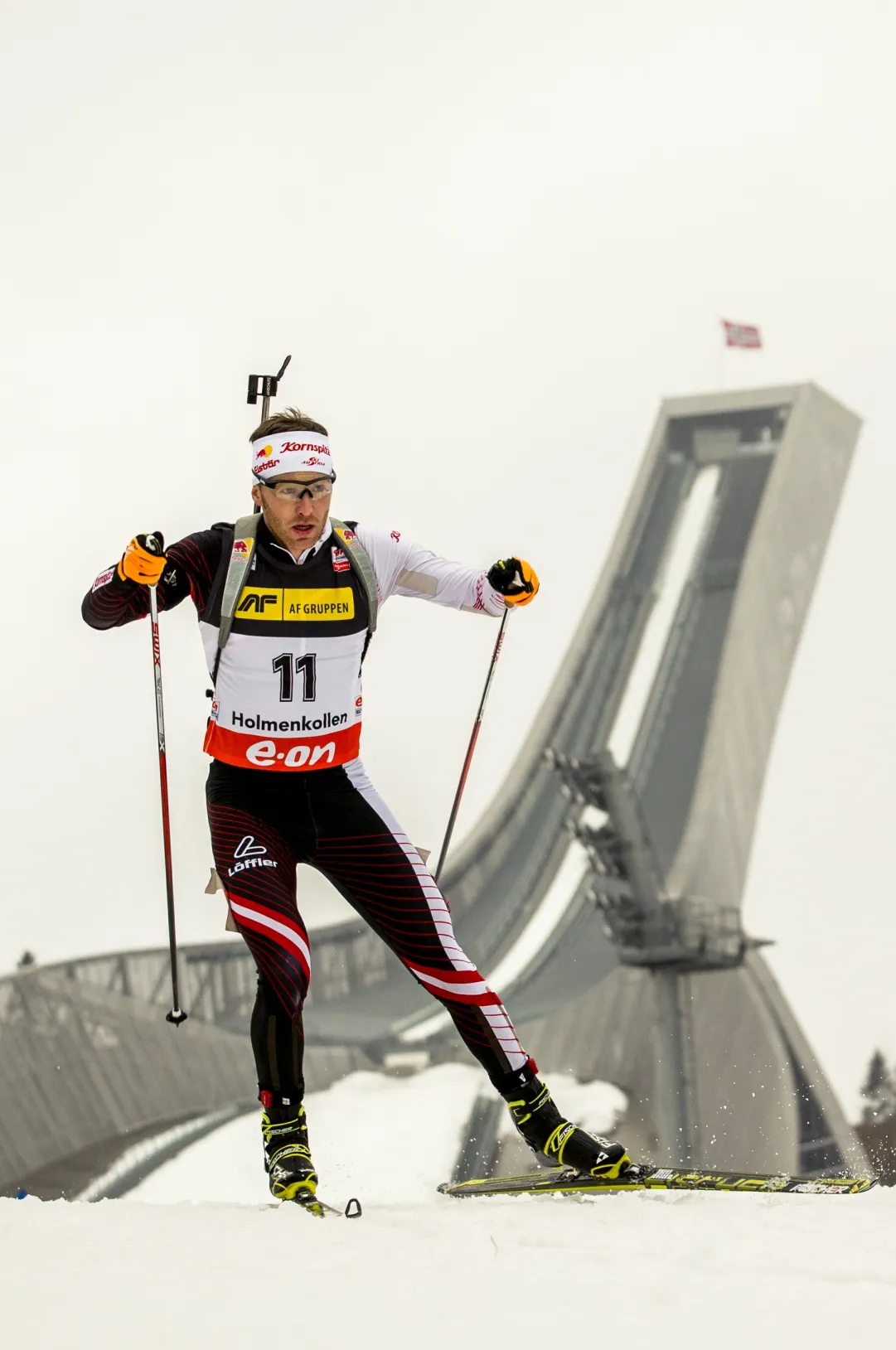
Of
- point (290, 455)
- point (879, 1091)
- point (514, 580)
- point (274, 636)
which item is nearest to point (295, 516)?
point (290, 455)

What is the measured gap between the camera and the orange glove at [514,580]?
14.8 feet

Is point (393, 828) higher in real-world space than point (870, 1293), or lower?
higher

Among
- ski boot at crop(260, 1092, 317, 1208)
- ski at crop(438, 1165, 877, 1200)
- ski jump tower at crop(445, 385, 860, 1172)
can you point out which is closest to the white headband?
ski boot at crop(260, 1092, 317, 1208)

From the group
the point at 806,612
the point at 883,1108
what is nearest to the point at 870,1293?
the point at 806,612

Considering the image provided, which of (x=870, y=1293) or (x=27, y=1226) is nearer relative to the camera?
(x=870, y=1293)

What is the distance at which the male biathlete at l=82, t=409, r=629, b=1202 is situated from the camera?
426 centimetres

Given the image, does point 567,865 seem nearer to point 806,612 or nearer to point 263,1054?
point 806,612

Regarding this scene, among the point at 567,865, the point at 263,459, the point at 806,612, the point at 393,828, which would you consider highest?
the point at 806,612

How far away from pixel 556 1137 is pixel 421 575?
1.74 m

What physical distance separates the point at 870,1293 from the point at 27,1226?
203 centimetres

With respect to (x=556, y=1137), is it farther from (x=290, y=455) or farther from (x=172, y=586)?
(x=290, y=455)

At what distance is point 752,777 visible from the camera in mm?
33844

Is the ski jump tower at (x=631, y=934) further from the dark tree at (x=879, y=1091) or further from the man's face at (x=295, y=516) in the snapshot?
the man's face at (x=295, y=516)

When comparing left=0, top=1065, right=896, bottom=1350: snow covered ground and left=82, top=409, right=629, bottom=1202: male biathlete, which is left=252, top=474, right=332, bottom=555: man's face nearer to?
left=82, top=409, right=629, bottom=1202: male biathlete
